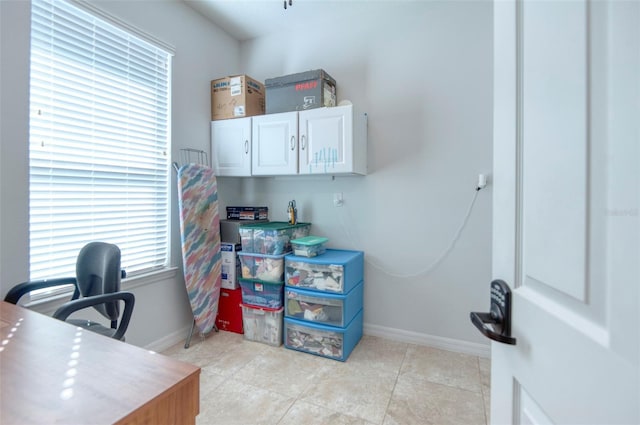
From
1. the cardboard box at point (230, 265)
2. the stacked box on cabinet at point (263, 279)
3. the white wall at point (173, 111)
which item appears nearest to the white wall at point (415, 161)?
the stacked box on cabinet at point (263, 279)

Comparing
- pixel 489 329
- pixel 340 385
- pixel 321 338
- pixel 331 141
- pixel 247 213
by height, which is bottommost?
pixel 340 385

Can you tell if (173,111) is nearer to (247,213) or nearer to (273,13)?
(247,213)

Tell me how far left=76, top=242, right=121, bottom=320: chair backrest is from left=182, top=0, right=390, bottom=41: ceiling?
232 centimetres

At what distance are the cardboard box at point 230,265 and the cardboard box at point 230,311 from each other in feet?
0.21

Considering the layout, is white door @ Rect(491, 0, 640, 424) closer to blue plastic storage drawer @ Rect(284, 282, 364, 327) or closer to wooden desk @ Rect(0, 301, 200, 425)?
wooden desk @ Rect(0, 301, 200, 425)

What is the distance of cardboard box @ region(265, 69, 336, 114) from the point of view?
2510mm

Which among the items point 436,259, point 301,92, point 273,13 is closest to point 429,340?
point 436,259

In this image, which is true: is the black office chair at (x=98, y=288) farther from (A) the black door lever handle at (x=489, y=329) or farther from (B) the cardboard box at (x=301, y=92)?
(B) the cardboard box at (x=301, y=92)

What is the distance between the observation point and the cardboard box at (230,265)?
272cm

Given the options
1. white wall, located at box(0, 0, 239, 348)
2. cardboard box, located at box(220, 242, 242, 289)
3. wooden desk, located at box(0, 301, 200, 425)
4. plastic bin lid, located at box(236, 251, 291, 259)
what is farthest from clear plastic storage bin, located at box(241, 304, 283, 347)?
wooden desk, located at box(0, 301, 200, 425)

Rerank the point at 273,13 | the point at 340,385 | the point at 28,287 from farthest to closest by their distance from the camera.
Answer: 1. the point at 273,13
2. the point at 340,385
3. the point at 28,287

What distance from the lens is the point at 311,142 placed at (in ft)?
8.14

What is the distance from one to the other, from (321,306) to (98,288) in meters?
1.54

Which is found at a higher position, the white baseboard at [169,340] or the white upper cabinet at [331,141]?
the white upper cabinet at [331,141]
